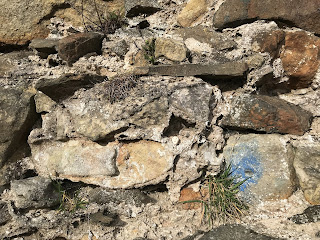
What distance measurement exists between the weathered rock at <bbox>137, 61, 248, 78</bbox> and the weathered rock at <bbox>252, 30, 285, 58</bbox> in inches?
10.0

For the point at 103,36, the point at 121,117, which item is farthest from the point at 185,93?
the point at 103,36

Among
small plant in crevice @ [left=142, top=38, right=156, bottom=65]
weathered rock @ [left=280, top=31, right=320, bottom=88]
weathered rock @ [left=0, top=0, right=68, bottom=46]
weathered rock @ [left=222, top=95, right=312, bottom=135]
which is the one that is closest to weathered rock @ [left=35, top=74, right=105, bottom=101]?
small plant in crevice @ [left=142, top=38, right=156, bottom=65]

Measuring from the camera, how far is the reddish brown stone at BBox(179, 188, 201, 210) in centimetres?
197

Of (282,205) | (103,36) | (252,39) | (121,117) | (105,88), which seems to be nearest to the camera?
(282,205)

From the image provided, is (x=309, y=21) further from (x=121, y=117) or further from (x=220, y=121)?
(x=121, y=117)

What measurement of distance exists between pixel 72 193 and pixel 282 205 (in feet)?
4.80

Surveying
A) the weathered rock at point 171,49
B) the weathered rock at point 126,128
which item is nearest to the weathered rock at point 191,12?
the weathered rock at point 171,49

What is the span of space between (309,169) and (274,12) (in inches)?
51.3

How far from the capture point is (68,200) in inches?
80.2

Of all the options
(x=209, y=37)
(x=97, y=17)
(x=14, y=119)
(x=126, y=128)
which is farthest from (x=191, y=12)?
(x=14, y=119)

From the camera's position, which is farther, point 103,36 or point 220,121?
point 103,36

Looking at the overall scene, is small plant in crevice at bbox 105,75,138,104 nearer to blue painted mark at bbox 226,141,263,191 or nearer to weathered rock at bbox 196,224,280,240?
blue painted mark at bbox 226,141,263,191

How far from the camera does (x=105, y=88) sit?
2188mm

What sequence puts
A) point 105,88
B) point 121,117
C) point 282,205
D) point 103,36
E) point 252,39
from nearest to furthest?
point 282,205, point 121,117, point 105,88, point 252,39, point 103,36
